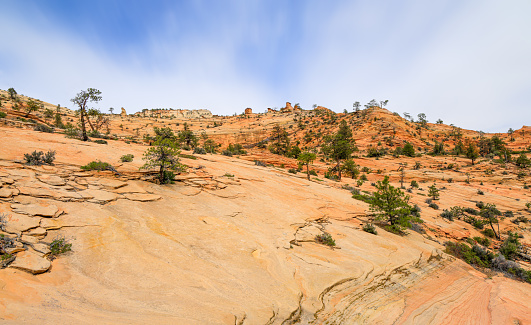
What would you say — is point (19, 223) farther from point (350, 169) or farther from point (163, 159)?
point (350, 169)

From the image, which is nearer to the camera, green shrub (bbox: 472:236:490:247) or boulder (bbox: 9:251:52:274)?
boulder (bbox: 9:251:52:274)

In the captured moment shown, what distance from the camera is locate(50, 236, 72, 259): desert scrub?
479cm

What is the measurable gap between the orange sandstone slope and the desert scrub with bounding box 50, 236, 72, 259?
191 mm

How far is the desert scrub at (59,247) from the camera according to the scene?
479cm

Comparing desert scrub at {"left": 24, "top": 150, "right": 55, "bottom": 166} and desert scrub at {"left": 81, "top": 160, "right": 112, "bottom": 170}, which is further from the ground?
desert scrub at {"left": 24, "top": 150, "right": 55, "bottom": 166}

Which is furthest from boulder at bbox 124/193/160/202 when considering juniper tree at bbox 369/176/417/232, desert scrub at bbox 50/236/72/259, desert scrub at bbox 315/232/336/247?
juniper tree at bbox 369/176/417/232

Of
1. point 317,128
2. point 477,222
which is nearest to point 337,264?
point 477,222

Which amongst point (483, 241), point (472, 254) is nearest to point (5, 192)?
point (472, 254)

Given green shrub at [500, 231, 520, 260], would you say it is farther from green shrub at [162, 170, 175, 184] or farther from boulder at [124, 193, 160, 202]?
green shrub at [162, 170, 175, 184]

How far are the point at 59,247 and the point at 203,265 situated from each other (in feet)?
10.8

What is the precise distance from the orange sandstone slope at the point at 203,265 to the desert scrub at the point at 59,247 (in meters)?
0.19

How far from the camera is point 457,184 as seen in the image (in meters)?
30.8

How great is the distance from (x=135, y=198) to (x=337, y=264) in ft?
26.7

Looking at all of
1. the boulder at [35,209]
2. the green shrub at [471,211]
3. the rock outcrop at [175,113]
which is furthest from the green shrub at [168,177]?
the rock outcrop at [175,113]
